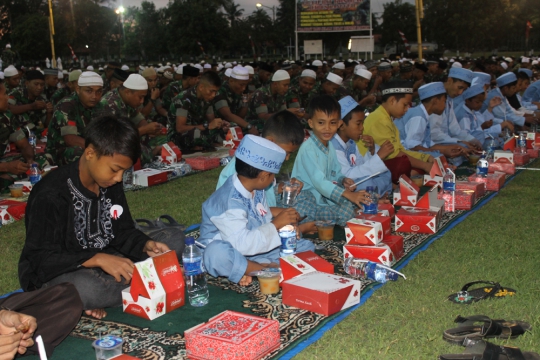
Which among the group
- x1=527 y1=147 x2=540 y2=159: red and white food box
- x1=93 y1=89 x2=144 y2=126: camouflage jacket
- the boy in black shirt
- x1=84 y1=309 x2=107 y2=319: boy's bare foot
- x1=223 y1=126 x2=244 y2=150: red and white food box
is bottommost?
x1=527 y1=147 x2=540 y2=159: red and white food box

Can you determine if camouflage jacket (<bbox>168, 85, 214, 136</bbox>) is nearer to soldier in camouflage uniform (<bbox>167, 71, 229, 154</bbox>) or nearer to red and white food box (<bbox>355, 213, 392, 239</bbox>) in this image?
soldier in camouflage uniform (<bbox>167, 71, 229, 154</bbox>)

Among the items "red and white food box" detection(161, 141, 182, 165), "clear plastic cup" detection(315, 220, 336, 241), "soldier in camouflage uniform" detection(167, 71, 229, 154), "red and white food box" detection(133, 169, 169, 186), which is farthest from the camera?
"soldier in camouflage uniform" detection(167, 71, 229, 154)

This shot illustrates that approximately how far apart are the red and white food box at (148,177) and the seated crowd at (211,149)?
0.68 meters

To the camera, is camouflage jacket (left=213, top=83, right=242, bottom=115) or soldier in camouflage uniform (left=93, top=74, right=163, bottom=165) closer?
soldier in camouflage uniform (left=93, top=74, right=163, bottom=165)

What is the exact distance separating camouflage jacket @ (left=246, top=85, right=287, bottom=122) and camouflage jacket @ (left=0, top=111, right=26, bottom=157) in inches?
163

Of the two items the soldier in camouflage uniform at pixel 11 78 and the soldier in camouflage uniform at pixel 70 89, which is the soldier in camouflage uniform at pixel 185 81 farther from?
the soldier in camouflage uniform at pixel 11 78

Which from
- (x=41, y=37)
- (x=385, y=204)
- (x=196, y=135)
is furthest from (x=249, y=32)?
(x=385, y=204)

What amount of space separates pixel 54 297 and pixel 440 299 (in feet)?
6.97

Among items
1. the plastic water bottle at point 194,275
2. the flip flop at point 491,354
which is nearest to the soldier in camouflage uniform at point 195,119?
the plastic water bottle at point 194,275

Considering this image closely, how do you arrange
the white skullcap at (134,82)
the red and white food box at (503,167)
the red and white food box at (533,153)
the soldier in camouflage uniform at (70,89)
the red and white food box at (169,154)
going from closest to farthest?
the red and white food box at (503,167)
the white skullcap at (134,82)
the red and white food box at (169,154)
the red and white food box at (533,153)
the soldier in camouflage uniform at (70,89)

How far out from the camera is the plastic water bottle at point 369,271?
383 cm

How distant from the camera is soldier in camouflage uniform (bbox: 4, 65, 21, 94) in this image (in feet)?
33.1

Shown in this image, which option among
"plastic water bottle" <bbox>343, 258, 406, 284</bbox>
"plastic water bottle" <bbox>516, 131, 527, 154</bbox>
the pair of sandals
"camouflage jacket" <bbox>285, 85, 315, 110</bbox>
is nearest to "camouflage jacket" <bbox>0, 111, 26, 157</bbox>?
"plastic water bottle" <bbox>343, 258, 406, 284</bbox>

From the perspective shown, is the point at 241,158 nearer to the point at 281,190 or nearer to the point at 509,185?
the point at 281,190
